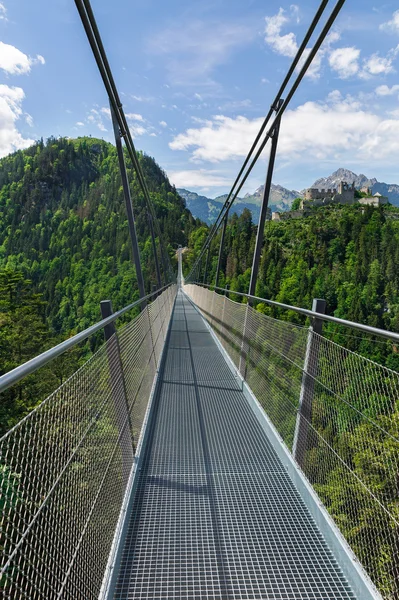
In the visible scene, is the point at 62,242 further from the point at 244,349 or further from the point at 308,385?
the point at 308,385

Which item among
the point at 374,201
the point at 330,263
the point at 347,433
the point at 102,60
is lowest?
the point at 347,433

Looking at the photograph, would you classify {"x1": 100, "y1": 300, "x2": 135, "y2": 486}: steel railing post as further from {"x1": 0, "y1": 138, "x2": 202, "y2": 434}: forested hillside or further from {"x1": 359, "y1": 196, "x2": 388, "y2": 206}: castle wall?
{"x1": 359, "y1": 196, "x2": 388, "y2": 206}: castle wall

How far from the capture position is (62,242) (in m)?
93.8

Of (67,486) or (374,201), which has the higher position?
(374,201)

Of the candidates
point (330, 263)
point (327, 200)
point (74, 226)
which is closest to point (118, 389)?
point (330, 263)

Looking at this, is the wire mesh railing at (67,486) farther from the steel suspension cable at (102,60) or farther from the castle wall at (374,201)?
the castle wall at (374,201)

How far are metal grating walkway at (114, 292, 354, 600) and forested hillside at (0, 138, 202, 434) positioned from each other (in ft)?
51.5

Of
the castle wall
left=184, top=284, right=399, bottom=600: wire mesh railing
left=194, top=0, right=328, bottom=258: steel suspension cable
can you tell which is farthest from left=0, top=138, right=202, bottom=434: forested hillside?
the castle wall

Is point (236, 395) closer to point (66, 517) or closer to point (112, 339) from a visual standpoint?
point (112, 339)

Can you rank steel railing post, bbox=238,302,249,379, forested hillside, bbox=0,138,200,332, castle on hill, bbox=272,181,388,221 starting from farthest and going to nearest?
castle on hill, bbox=272,181,388,221 → forested hillside, bbox=0,138,200,332 → steel railing post, bbox=238,302,249,379

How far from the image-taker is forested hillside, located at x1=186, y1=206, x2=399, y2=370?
73125mm

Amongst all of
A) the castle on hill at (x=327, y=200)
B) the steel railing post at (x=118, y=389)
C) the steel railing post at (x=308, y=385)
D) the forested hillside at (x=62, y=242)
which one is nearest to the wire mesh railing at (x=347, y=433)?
the steel railing post at (x=308, y=385)

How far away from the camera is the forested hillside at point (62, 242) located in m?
22.5

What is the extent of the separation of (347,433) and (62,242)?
9867cm
